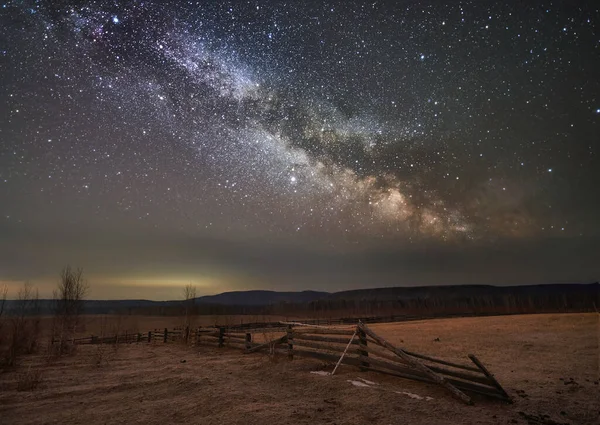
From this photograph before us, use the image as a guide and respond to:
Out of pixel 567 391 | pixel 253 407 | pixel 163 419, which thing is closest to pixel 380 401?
pixel 253 407

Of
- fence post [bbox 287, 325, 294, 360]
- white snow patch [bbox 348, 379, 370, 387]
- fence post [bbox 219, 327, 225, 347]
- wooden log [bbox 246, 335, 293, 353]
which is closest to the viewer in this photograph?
white snow patch [bbox 348, 379, 370, 387]

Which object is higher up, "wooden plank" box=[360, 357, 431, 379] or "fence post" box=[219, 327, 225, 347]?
"wooden plank" box=[360, 357, 431, 379]

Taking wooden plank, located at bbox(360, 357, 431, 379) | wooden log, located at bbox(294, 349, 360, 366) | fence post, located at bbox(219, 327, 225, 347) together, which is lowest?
fence post, located at bbox(219, 327, 225, 347)

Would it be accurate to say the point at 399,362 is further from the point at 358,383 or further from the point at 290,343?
the point at 290,343

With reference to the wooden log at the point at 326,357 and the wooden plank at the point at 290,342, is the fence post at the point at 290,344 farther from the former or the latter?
the wooden log at the point at 326,357

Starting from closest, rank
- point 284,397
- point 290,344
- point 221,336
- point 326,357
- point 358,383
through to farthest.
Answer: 1. point 284,397
2. point 358,383
3. point 326,357
4. point 290,344
5. point 221,336

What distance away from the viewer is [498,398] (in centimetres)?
804

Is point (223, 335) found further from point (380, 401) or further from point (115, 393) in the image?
point (380, 401)

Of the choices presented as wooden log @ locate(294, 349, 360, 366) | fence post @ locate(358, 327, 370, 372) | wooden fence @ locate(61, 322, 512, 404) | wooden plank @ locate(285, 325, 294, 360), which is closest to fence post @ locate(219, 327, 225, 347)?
wooden fence @ locate(61, 322, 512, 404)

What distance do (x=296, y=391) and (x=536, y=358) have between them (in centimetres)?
1231

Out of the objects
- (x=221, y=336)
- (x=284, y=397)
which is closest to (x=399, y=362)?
(x=284, y=397)

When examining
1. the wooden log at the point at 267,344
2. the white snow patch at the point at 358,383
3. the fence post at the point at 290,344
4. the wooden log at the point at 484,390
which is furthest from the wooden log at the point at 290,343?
the wooden log at the point at 484,390

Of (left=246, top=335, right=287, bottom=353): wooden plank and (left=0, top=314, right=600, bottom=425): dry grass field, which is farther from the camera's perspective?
(left=246, top=335, right=287, bottom=353): wooden plank

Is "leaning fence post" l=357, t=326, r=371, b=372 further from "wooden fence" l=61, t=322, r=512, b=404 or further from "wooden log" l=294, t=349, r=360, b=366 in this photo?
"wooden log" l=294, t=349, r=360, b=366
